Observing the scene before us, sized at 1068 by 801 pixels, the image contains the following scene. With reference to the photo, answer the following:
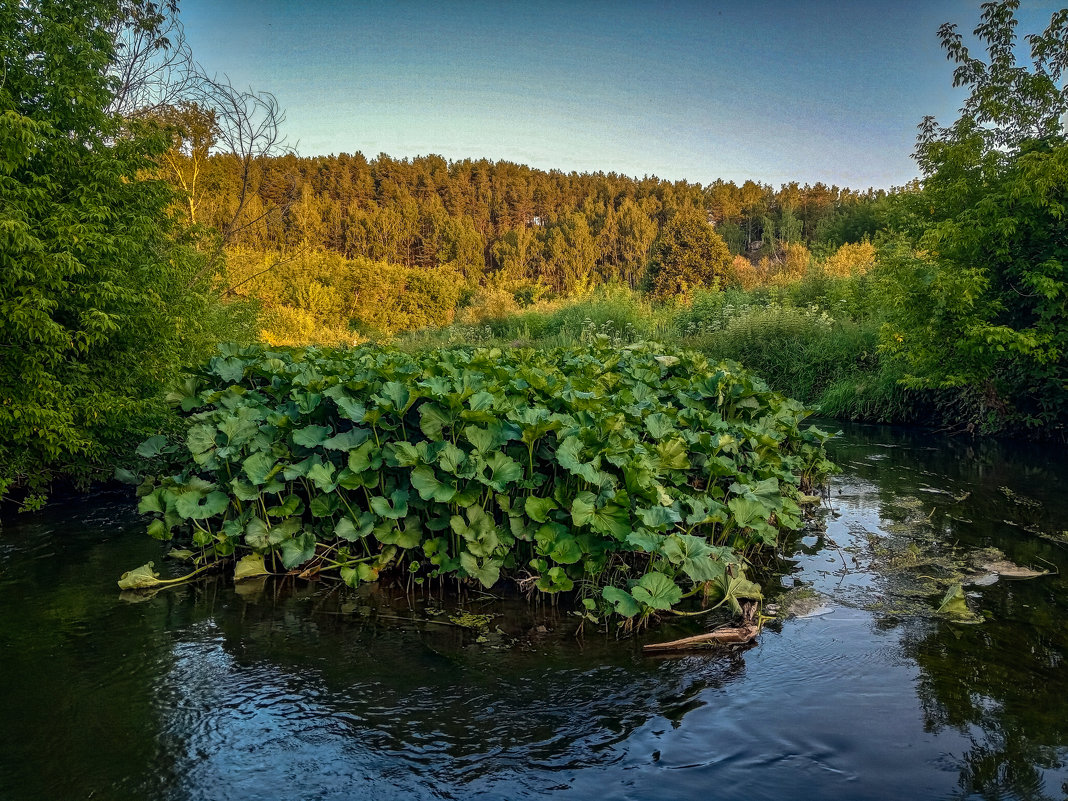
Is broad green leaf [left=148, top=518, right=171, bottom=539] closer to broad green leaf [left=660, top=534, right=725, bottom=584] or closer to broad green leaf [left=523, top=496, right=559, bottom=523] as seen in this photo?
broad green leaf [left=523, top=496, right=559, bottom=523]

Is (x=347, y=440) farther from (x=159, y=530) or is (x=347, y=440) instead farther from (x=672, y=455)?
(x=672, y=455)

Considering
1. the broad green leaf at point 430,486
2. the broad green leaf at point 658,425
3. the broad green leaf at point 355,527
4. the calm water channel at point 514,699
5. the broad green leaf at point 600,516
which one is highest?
the broad green leaf at point 658,425

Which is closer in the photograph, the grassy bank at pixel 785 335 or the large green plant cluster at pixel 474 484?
the large green plant cluster at pixel 474 484

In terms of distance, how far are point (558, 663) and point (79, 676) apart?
97.0 inches

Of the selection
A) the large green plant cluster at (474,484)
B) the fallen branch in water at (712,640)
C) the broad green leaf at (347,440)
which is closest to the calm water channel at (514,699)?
the fallen branch in water at (712,640)

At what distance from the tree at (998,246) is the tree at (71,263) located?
10.6 m

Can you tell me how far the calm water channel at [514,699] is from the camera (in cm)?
282

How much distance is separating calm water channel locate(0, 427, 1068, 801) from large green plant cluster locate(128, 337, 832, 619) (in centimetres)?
37

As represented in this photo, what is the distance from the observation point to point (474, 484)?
176 inches

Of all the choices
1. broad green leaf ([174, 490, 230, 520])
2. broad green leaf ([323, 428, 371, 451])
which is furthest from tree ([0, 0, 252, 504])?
broad green leaf ([323, 428, 371, 451])

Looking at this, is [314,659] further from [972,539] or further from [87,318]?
[972,539]

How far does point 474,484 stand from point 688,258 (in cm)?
2735

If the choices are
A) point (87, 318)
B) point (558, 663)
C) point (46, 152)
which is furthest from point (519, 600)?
point (46, 152)

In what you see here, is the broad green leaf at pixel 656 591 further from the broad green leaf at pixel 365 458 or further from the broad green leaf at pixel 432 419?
the broad green leaf at pixel 365 458
